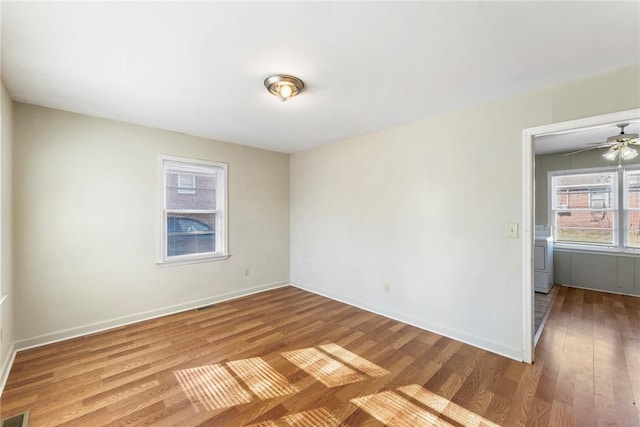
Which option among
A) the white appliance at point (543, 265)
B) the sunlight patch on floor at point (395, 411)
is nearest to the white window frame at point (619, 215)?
the white appliance at point (543, 265)

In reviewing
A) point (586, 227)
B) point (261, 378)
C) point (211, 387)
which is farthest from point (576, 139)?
point (211, 387)

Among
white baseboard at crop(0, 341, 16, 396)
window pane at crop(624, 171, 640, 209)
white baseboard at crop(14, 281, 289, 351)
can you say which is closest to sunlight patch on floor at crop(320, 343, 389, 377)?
white baseboard at crop(14, 281, 289, 351)

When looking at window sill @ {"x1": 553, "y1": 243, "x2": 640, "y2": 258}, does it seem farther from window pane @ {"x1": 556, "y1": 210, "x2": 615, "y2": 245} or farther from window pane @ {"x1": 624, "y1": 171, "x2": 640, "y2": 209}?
window pane @ {"x1": 624, "y1": 171, "x2": 640, "y2": 209}

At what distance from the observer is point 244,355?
2.58m

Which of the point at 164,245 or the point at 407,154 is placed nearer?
the point at 407,154

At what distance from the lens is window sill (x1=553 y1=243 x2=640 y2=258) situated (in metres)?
4.39

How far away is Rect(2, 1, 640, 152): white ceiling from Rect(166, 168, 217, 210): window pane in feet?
3.47

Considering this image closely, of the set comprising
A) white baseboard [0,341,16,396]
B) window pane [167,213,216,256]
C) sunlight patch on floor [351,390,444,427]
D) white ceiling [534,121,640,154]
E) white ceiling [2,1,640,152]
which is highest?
white ceiling [534,121,640,154]

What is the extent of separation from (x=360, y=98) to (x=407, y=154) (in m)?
1.08

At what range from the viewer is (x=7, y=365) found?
231 cm

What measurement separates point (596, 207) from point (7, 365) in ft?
26.6

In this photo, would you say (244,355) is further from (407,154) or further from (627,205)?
(627,205)

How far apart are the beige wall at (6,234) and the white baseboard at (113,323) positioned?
19 cm

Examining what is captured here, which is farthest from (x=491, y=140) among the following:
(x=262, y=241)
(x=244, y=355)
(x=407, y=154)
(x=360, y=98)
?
(x=262, y=241)
